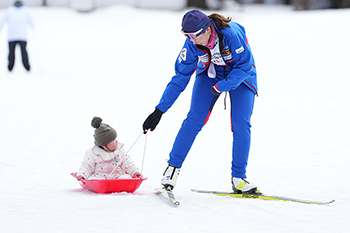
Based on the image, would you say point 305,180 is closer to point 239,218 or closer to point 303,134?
point 239,218

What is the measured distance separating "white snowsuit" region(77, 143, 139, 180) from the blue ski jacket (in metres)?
0.61

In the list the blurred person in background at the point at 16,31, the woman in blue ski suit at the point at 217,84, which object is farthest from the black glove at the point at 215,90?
the blurred person in background at the point at 16,31

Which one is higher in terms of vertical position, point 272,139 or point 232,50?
point 232,50

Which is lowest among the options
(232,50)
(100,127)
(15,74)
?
(15,74)

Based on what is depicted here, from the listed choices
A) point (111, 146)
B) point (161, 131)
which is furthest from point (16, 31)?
point (111, 146)

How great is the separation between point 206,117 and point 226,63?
45cm

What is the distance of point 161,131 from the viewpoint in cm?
697

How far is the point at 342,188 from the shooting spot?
430 cm

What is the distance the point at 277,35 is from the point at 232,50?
Result: 1169 cm

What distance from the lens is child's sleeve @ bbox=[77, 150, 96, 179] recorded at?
3924mm

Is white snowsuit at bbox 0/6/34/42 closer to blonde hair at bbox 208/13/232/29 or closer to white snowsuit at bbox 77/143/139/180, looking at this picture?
white snowsuit at bbox 77/143/139/180

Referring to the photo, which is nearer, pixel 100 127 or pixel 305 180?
pixel 100 127

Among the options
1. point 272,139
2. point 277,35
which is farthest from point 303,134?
point 277,35

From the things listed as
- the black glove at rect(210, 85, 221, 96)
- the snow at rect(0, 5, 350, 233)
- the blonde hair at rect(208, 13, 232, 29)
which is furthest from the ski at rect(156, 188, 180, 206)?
the blonde hair at rect(208, 13, 232, 29)
